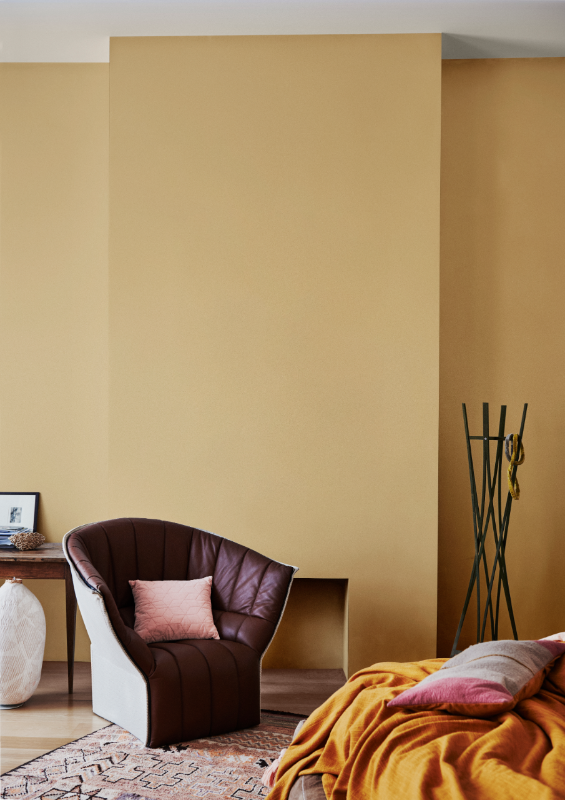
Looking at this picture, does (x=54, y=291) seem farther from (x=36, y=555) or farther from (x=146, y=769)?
(x=146, y=769)

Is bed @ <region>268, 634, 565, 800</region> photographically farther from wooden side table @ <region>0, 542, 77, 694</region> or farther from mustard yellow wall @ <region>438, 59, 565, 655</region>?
mustard yellow wall @ <region>438, 59, 565, 655</region>

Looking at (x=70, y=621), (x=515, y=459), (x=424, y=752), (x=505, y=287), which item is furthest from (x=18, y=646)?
(x=505, y=287)

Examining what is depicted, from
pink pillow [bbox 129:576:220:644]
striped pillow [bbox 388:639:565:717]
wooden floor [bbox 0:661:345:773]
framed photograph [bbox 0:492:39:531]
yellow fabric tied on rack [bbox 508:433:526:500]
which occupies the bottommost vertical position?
wooden floor [bbox 0:661:345:773]

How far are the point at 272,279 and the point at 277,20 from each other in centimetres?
146

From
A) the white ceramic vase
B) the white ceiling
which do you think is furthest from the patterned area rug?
the white ceiling

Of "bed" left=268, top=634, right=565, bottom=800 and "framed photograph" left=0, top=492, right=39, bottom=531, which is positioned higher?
"framed photograph" left=0, top=492, right=39, bottom=531

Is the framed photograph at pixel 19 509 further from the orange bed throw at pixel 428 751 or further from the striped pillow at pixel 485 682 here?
the striped pillow at pixel 485 682

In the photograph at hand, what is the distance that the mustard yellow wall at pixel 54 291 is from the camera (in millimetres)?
4258

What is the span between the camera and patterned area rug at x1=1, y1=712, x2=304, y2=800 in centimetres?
246

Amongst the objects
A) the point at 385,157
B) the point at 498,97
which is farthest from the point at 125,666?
the point at 498,97

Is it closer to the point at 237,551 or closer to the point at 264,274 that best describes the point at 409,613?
the point at 237,551

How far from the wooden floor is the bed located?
135 centimetres

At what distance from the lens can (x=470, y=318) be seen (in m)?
4.24

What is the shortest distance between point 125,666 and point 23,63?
12.2 ft
